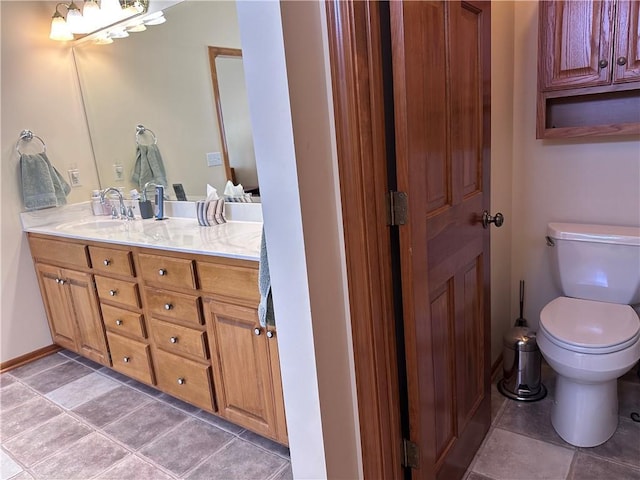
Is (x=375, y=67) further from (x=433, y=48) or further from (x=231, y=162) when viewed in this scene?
(x=231, y=162)

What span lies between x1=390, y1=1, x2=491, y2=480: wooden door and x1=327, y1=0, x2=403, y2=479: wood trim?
5cm

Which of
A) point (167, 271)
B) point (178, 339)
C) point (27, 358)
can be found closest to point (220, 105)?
point (167, 271)

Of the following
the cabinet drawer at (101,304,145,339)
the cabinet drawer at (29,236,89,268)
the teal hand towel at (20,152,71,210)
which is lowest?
the cabinet drawer at (101,304,145,339)

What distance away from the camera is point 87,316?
2.55 metres

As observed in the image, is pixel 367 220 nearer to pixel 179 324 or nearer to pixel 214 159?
pixel 179 324

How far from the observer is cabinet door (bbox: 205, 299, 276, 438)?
167cm

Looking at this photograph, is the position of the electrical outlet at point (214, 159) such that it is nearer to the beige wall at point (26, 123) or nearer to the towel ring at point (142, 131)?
the towel ring at point (142, 131)

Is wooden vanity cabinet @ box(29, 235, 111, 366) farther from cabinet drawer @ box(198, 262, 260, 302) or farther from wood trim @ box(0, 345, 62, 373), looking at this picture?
cabinet drawer @ box(198, 262, 260, 302)

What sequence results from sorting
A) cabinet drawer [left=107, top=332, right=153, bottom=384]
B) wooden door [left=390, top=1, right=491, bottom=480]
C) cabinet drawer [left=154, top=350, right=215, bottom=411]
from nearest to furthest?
wooden door [left=390, top=1, right=491, bottom=480] < cabinet drawer [left=154, top=350, right=215, bottom=411] < cabinet drawer [left=107, top=332, right=153, bottom=384]

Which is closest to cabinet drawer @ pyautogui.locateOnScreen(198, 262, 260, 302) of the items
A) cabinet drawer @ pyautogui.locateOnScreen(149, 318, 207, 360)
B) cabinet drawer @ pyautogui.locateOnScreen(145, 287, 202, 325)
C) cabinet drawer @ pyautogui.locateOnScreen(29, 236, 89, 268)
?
cabinet drawer @ pyautogui.locateOnScreen(145, 287, 202, 325)

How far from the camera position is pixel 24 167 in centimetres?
274

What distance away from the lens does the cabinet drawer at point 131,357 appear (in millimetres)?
2211

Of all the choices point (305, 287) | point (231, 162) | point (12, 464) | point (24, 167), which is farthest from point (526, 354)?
point (24, 167)

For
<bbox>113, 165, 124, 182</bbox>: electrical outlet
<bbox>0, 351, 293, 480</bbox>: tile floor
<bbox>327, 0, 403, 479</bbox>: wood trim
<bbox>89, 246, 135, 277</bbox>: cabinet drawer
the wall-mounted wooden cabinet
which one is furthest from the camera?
<bbox>113, 165, 124, 182</bbox>: electrical outlet
